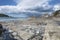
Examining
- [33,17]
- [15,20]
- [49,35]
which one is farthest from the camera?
[33,17]

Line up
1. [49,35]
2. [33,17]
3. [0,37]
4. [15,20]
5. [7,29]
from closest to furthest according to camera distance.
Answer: [49,35] → [0,37] → [7,29] → [15,20] → [33,17]

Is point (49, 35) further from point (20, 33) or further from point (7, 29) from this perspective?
point (7, 29)

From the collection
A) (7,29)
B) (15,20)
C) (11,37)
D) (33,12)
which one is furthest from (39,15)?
(11,37)

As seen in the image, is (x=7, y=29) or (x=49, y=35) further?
(x=7, y=29)

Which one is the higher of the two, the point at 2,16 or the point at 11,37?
the point at 2,16

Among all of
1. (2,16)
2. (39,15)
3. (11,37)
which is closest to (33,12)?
(39,15)

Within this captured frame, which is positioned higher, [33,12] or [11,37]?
[33,12]

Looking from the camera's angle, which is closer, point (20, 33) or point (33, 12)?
point (20, 33)

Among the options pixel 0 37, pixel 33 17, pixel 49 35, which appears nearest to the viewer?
pixel 49 35

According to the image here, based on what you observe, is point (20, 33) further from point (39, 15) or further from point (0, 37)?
point (39, 15)
